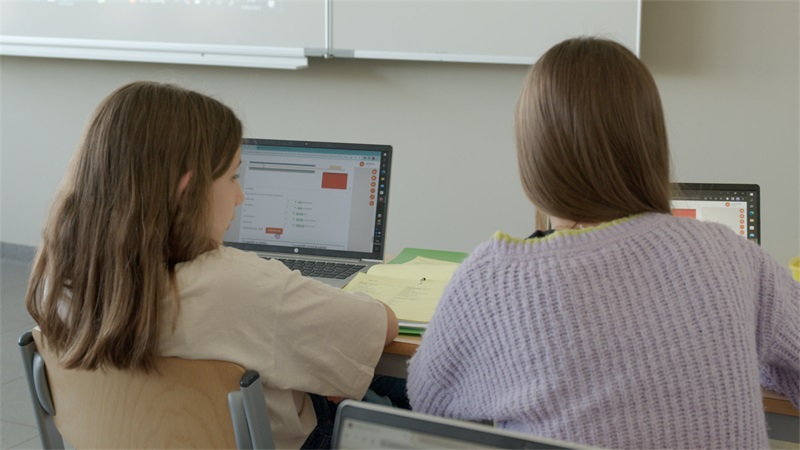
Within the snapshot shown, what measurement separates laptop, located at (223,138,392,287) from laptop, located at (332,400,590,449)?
1082mm

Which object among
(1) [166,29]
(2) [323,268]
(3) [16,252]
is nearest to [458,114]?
(1) [166,29]

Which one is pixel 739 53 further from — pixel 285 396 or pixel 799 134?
pixel 285 396

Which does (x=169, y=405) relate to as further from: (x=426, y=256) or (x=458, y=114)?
(x=458, y=114)

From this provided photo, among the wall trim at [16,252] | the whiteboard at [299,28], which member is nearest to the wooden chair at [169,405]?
the whiteboard at [299,28]

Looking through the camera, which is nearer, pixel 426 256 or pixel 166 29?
pixel 426 256

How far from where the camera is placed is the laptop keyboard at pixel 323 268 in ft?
6.03

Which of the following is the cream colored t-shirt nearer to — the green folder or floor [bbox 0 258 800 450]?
the green folder

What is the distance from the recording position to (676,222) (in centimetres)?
107

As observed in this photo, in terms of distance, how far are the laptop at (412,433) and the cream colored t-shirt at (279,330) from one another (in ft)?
1.34

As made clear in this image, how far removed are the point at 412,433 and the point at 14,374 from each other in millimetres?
2526

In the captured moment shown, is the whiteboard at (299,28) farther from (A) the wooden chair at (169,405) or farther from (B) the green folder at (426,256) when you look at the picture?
(A) the wooden chair at (169,405)

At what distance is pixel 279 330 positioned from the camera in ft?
4.03

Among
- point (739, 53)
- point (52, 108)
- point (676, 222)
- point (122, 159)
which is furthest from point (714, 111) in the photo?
point (52, 108)

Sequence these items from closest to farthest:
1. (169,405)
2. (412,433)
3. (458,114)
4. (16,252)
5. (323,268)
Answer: (412,433)
(169,405)
(323,268)
(458,114)
(16,252)
